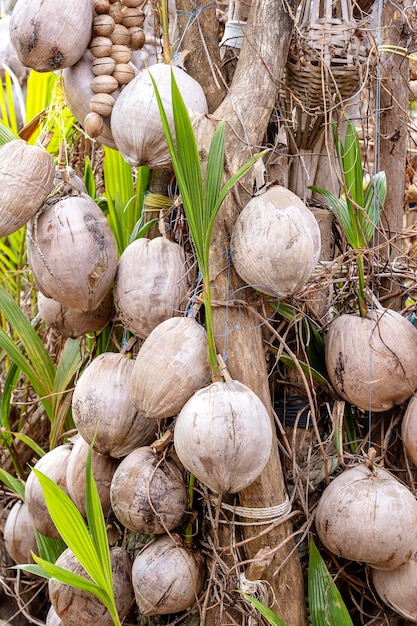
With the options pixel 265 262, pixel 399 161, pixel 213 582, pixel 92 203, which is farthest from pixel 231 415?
pixel 399 161

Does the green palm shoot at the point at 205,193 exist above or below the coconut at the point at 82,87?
below

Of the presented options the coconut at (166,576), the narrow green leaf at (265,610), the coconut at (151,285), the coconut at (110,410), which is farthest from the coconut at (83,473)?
the narrow green leaf at (265,610)

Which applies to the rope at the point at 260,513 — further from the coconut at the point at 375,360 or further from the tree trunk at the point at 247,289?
the coconut at the point at 375,360

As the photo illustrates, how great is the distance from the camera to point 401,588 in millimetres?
1216

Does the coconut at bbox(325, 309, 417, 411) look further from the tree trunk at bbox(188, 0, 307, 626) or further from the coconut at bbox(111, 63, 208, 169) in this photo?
the coconut at bbox(111, 63, 208, 169)

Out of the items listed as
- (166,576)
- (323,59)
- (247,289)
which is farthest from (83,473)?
(323,59)

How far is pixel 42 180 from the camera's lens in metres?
1.18

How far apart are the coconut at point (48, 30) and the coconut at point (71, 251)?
0.81 ft

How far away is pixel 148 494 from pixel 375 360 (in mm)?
473

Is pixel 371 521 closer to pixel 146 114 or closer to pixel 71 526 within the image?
pixel 71 526

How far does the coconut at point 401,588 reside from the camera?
1207mm

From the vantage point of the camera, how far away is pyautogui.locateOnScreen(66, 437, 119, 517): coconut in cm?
133

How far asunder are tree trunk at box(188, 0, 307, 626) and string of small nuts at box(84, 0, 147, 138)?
0.19m

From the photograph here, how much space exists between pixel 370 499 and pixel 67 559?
23.3 inches
